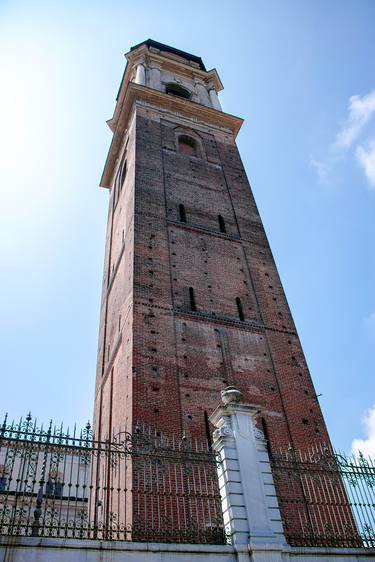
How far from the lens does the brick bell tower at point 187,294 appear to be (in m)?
13.5

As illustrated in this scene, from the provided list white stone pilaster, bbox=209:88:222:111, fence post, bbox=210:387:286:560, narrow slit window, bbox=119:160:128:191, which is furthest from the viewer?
white stone pilaster, bbox=209:88:222:111

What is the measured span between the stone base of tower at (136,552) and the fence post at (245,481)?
125mm

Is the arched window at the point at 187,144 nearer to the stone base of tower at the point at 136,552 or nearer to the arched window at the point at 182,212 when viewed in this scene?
the arched window at the point at 182,212

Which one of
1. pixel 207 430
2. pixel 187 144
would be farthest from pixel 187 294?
pixel 187 144

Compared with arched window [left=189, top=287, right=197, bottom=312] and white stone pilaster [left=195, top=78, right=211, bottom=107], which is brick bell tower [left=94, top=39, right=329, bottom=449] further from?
white stone pilaster [left=195, top=78, right=211, bottom=107]

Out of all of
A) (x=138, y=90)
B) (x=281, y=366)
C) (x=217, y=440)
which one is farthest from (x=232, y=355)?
(x=138, y=90)

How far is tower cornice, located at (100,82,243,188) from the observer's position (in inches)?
956

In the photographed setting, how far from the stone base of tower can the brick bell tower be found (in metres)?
4.86

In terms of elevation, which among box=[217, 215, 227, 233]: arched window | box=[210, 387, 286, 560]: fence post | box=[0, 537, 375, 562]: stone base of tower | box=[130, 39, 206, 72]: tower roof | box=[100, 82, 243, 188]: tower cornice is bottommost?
box=[0, 537, 375, 562]: stone base of tower

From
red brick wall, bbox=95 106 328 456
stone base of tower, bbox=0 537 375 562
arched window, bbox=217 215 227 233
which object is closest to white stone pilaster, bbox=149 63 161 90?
red brick wall, bbox=95 106 328 456

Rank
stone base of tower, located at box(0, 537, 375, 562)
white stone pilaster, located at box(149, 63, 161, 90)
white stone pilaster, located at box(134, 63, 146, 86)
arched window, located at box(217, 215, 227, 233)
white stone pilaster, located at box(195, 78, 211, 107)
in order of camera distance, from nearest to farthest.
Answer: stone base of tower, located at box(0, 537, 375, 562) → arched window, located at box(217, 215, 227, 233) → white stone pilaster, located at box(134, 63, 146, 86) → white stone pilaster, located at box(149, 63, 161, 90) → white stone pilaster, located at box(195, 78, 211, 107)

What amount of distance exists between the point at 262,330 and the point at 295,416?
3020 millimetres

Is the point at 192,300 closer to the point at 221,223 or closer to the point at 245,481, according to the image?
the point at 221,223

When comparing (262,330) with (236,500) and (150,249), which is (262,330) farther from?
(236,500)
